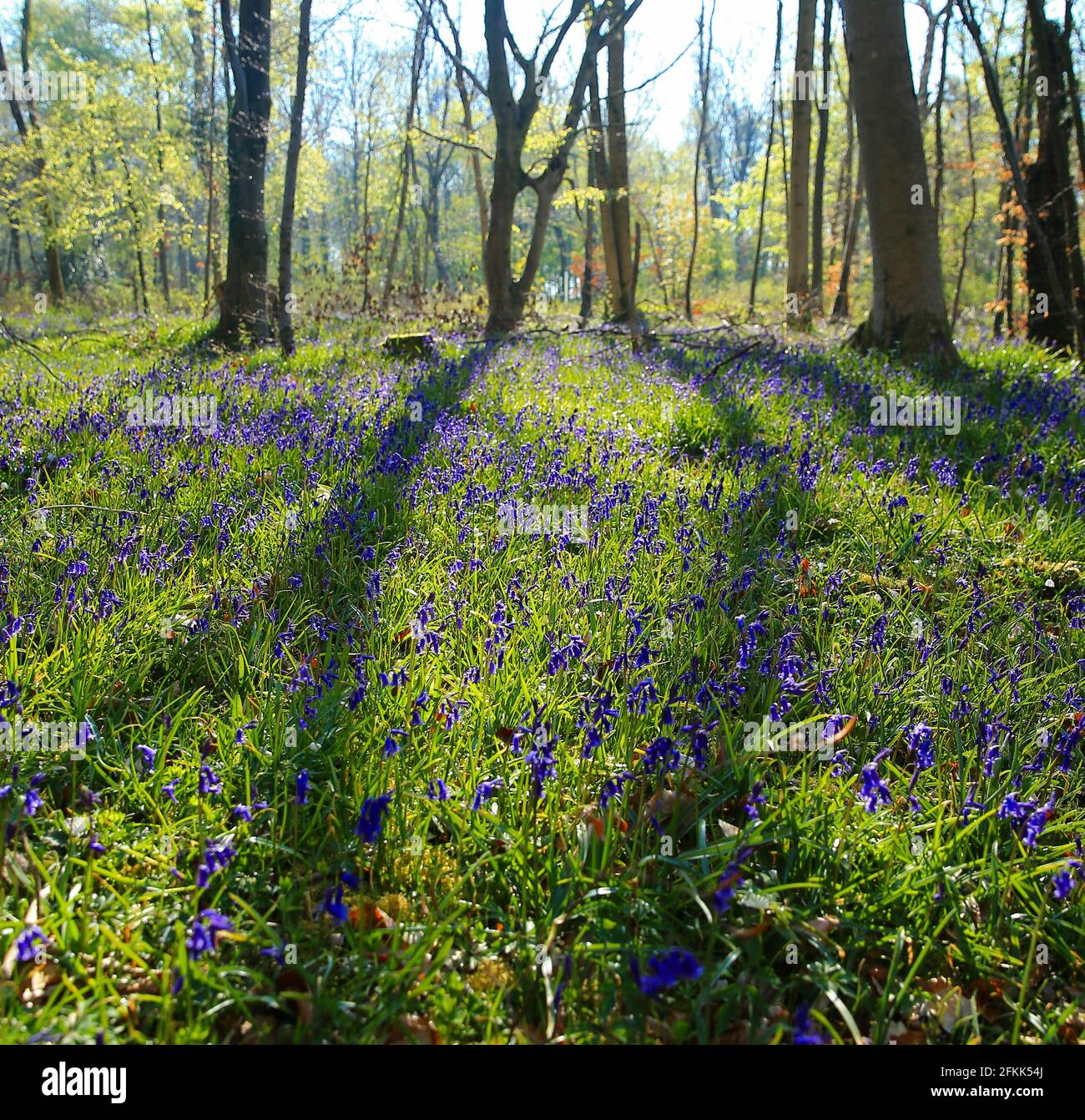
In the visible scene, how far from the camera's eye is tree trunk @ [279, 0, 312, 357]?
29.2ft

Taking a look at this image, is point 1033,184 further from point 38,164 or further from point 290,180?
point 38,164

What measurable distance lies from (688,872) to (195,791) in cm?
135

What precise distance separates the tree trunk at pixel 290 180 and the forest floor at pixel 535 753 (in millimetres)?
5597

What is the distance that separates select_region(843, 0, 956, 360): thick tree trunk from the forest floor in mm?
4379

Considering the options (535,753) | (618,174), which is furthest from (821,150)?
(535,753)

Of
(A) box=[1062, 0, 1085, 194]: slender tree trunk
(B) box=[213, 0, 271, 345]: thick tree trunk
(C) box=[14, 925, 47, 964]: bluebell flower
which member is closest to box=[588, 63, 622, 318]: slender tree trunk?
(B) box=[213, 0, 271, 345]: thick tree trunk

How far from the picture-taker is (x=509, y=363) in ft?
29.6

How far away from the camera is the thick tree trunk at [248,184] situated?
11.3 metres

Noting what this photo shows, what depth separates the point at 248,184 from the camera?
11.5 meters

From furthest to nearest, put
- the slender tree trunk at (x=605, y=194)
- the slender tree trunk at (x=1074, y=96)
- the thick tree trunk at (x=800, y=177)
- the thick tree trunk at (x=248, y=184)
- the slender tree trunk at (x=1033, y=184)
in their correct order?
the slender tree trunk at (x=605, y=194), the thick tree trunk at (x=800, y=177), the thick tree trunk at (x=248, y=184), the slender tree trunk at (x=1074, y=96), the slender tree trunk at (x=1033, y=184)

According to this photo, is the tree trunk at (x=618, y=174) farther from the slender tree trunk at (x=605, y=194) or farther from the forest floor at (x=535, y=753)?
the forest floor at (x=535, y=753)

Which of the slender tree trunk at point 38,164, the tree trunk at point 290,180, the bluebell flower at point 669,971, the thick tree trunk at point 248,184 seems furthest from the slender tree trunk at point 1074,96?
the slender tree trunk at point 38,164

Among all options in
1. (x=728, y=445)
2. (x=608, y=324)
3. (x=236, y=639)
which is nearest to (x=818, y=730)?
(x=236, y=639)
